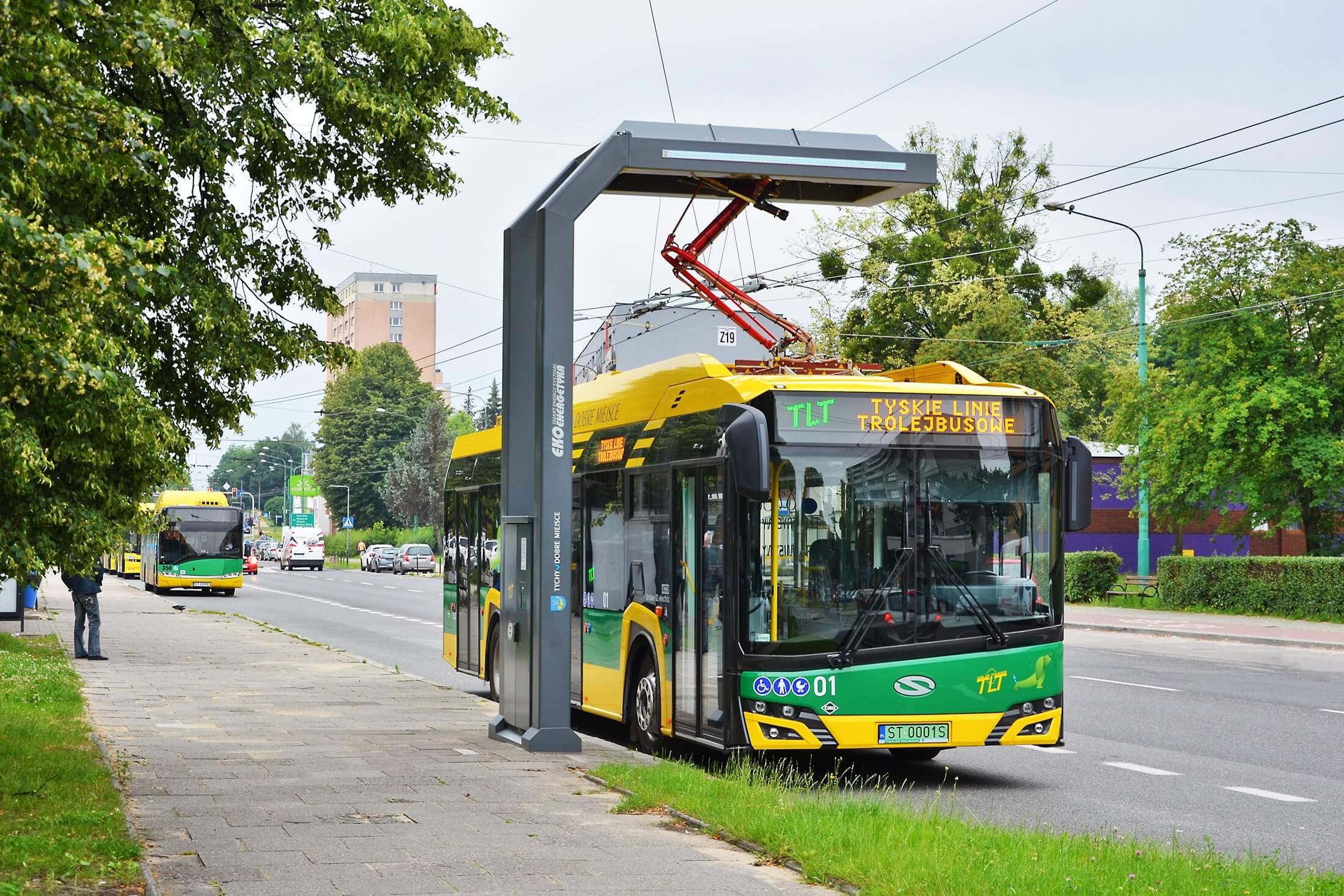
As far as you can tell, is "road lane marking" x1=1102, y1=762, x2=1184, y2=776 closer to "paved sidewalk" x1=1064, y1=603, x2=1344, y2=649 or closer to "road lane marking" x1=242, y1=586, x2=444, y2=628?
"paved sidewalk" x1=1064, y1=603, x2=1344, y2=649

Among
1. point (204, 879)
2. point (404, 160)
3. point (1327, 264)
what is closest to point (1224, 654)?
point (1327, 264)

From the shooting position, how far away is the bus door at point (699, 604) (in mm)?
10711

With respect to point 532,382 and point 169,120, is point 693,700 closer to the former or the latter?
point 532,382

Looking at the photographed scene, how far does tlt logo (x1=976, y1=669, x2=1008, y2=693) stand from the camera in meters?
10.6

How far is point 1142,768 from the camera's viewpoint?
1198 cm

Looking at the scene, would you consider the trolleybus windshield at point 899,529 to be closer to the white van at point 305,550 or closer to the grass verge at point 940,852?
the grass verge at point 940,852

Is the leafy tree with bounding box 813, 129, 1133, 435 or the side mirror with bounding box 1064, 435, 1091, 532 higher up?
the leafy tree with bounding box 813, 129, 1133, 435

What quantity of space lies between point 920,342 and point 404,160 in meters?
43.0

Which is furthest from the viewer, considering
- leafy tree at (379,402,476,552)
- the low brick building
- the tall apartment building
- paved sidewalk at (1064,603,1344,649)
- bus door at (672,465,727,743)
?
the tall apartment building

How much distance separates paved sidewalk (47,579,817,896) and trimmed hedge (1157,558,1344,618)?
20472mm

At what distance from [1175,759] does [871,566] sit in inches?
149

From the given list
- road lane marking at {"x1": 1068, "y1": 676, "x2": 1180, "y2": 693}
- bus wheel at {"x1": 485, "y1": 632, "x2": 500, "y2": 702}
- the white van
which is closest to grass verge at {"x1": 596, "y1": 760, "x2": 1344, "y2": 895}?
bus wheel at {"x1": 485, "y1": 632, "x2": 500, "y2": 702}

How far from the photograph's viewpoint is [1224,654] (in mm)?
24203

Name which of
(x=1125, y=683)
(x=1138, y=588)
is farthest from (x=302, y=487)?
(x=1125, y=683)
